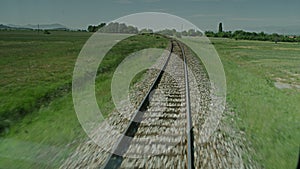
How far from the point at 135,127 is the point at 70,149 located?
1449 millimetres

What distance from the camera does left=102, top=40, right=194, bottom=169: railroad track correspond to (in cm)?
448

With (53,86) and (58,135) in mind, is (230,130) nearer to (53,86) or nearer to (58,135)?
(58,135)

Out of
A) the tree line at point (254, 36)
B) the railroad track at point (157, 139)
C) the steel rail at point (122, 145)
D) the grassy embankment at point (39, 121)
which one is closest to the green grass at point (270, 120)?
the railroad track at point (157, 139)

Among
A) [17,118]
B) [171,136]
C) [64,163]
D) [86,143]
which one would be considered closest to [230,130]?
[171,136]

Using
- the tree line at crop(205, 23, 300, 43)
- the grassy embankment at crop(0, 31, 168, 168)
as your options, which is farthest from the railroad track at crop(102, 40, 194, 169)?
the tree line at crop(205, 23, 300, 43)

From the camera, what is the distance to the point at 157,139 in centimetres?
538

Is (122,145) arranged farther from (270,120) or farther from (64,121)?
(270,120)

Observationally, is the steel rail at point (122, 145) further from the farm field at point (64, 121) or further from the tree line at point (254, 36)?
the tree line at point (254, 36)

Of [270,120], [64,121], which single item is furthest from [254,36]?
[64,121]

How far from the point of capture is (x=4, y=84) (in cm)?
1116

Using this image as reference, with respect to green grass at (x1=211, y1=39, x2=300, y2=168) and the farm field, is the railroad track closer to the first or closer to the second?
the farm field

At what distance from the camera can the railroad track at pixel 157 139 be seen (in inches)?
176

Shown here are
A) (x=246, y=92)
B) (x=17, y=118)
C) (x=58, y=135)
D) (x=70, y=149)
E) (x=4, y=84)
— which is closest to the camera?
(x=70, y=149)

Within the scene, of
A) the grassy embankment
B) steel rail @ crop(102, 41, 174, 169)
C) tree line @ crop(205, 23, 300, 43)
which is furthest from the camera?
tree line @ crop(205, 23, 300, 43)
